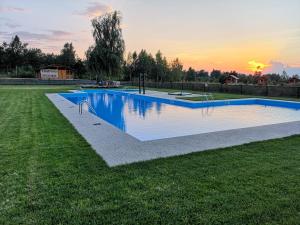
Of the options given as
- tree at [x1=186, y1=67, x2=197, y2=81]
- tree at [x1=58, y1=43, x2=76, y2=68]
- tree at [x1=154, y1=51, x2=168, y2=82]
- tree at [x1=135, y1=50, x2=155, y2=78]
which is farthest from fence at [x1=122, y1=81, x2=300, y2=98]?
tree at [x1=58, y1=43, x2=76, y2=68]

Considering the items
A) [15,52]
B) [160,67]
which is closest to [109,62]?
[160,67]

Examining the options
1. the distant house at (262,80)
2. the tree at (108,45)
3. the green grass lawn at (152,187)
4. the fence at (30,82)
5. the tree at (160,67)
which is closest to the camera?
the green grass lawn at (152,187)

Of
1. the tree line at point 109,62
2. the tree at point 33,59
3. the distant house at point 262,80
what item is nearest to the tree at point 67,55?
the tree line at point 109,62

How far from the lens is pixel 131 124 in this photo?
816 centimetres

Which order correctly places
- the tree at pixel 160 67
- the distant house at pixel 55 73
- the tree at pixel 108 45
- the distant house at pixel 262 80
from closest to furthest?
the distant house at pixel 262 80, the tree at pixel 108 45, the tree at pixel 160 67, the distant house at pixel 55 73

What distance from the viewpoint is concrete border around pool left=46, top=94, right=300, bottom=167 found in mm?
4012

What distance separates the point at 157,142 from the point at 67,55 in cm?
5734

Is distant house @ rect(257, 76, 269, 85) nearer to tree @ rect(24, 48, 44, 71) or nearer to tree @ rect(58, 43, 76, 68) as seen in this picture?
tree @ rect(58, 43, 76, 68)

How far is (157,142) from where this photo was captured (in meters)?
4.80

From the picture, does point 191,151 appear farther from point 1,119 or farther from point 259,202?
point 1,119

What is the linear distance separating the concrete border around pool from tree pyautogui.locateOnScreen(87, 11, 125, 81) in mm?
23902

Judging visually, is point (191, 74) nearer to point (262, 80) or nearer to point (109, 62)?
point (109, 62)

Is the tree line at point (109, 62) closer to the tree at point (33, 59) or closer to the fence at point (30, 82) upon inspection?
the tree at point (33, 59)

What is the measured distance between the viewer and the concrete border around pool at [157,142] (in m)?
4.01
